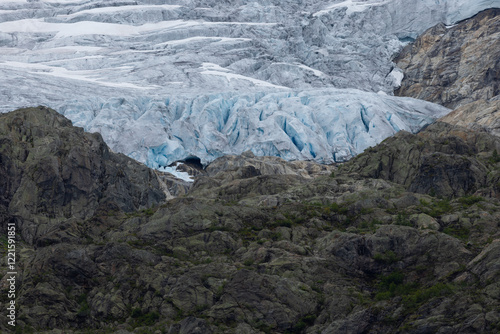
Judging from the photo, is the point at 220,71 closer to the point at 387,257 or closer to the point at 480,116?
the point at 480,116

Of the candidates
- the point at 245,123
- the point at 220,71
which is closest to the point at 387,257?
the point at 245,123

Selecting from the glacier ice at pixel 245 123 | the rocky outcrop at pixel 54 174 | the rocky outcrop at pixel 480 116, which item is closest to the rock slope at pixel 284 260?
the rocky outcrop at pixel 54 174

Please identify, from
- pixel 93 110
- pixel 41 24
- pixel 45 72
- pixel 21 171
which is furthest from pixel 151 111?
pixel 41 24

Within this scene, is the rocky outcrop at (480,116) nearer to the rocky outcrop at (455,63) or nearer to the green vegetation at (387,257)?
the rocky outcrop at (455,63)

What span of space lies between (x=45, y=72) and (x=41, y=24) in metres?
34.6

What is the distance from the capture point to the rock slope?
69.1 feet

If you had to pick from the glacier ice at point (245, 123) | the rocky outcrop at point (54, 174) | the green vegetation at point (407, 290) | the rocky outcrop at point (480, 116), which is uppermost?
the green vegetation at point (407, 290)

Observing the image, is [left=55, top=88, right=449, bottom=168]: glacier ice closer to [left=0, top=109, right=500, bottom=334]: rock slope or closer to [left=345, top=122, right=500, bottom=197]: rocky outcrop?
[left=345, top=122, right=500, bottom=197]: rocky outcrop

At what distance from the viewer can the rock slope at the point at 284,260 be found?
69.1 feet

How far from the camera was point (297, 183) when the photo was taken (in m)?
37.1

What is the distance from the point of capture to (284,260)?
967 inches

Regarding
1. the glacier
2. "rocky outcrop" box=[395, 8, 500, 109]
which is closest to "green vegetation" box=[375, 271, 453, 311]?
the glacier

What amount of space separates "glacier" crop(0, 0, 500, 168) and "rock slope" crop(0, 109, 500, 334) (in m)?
25.9

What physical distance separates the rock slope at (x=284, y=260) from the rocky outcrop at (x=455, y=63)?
40.0 metres
